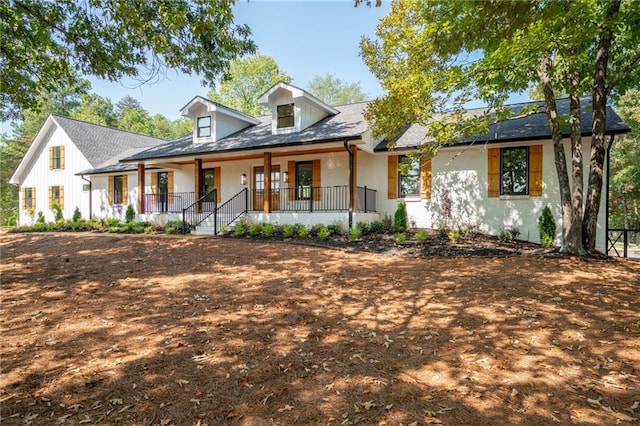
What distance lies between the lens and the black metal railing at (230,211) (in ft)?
41.8

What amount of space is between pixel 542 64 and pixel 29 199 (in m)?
27.2

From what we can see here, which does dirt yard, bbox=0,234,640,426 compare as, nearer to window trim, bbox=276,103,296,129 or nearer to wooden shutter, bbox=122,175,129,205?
window trim, bbox=276,103,296,129

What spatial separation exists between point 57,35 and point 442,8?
342 inches

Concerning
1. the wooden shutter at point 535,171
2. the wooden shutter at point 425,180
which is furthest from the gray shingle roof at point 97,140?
the wooden shutter at point 535,171

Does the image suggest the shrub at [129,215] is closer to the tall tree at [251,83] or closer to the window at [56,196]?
the window at [56,196]

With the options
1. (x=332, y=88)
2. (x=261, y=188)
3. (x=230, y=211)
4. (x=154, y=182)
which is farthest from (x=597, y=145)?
(x=332, y=88)

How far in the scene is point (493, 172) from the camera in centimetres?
1165

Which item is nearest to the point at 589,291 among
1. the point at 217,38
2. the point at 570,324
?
the point at 570,324

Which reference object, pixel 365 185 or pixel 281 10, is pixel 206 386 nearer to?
pixel 281 10

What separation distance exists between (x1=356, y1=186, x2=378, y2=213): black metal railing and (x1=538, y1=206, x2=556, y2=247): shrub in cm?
536

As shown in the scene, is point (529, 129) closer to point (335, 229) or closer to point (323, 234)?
point (335, 229)

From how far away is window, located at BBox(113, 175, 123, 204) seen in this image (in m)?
19.0

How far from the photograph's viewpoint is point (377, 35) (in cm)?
1326

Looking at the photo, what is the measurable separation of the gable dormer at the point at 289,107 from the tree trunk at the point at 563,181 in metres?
7.96
